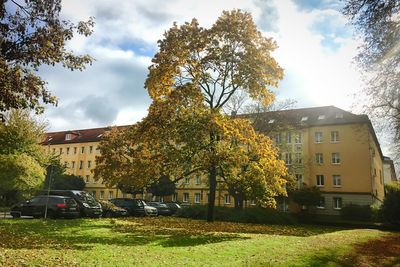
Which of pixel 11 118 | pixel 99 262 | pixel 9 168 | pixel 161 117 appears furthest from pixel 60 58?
pixel 11 118

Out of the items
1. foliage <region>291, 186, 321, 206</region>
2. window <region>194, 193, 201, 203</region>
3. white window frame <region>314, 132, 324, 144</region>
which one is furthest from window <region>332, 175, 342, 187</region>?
window <region>194, 193, 201, 203</region>

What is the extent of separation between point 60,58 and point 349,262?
11.2 meters

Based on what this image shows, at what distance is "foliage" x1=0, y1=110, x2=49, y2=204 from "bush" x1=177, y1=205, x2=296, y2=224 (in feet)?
45.1

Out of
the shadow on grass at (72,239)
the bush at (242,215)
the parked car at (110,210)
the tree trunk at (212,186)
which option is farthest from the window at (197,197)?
the shadow on grass at (72,239)

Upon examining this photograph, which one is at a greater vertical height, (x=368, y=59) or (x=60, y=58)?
(x=368, y=59)

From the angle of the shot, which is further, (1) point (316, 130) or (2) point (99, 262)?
(1) point (316, 130)

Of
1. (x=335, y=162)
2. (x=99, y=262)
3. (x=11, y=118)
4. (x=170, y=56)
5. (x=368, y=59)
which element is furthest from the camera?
(x=335, y=162)

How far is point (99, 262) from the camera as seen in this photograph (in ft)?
28.9

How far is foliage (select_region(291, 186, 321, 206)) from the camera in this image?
4262 centimetres

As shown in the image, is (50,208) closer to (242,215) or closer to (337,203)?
(242,215)

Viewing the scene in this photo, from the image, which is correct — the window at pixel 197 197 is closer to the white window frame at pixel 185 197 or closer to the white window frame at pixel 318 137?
the white window frame at pixel 185 197

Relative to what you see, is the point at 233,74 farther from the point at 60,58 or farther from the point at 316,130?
the point at 316,130

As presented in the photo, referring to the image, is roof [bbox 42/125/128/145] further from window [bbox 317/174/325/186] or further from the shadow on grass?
the shadow on grass

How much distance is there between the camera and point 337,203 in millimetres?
47312
